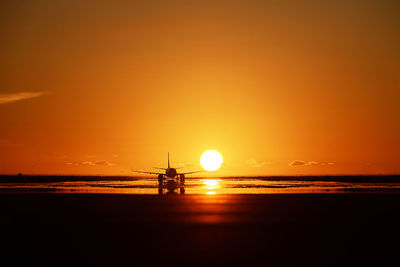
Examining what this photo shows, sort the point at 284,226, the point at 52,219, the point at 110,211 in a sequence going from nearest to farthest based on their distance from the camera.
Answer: the point at 284,226 < the point at 52,219 < the point at 110,211

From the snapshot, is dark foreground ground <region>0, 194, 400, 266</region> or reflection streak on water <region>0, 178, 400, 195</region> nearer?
dark foreground ground <region>0, 194, 400, 266</region>

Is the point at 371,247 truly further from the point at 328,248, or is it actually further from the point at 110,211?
the point at 110,211

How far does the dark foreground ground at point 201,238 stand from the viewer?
1480 cm

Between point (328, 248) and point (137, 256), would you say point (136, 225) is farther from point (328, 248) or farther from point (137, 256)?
point (328, 248)

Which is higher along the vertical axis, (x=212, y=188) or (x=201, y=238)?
(x=201, y=238)

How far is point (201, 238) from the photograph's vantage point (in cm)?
1922

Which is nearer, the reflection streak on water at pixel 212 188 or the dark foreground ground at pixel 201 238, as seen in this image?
the dark foreground ground at pixel 201 238

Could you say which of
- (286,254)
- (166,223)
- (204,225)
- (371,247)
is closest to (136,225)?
(166,223)

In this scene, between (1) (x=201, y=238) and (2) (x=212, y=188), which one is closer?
(1) (x=201, y=238)

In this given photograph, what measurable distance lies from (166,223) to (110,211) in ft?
28.7

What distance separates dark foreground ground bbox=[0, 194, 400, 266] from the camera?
14.8 metres

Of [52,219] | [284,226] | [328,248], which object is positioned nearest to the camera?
[328,248]

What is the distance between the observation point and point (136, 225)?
23.7 metres

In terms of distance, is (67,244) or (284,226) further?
(284,226)
